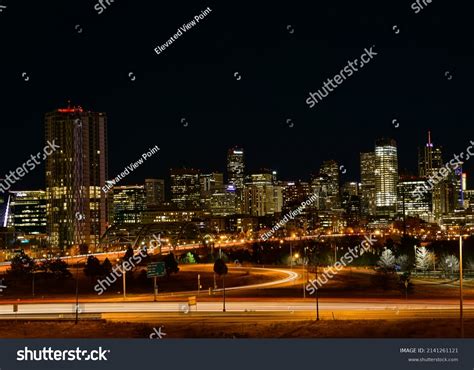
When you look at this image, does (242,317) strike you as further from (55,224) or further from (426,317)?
(55,224)

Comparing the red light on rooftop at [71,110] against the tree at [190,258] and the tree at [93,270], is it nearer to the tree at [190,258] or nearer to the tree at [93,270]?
the tree at [190,258]

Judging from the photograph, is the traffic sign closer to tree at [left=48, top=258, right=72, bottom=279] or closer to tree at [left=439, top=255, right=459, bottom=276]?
tree at [left=48, top=258, right=72, bottom=279]

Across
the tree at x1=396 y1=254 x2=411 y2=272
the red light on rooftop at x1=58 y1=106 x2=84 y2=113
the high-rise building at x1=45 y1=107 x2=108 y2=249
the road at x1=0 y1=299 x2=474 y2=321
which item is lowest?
the road at x1=0 y1=299 x2=474 y2=321

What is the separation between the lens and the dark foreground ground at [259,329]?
100 feet

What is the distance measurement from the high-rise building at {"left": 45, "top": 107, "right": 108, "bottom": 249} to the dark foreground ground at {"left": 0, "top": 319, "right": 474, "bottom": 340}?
489 ft

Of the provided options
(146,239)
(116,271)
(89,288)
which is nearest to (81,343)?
(89,288)

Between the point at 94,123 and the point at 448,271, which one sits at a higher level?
the point at 94,123

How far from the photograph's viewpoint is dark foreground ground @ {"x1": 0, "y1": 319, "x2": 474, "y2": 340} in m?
30.6

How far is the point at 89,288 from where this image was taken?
206ft

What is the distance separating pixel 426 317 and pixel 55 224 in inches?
6325

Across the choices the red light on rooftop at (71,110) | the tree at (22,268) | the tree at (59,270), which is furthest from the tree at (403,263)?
the red light on rooftop at (71,110)

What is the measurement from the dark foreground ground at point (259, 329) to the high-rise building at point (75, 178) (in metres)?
149

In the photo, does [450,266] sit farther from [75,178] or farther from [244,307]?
[75,178]

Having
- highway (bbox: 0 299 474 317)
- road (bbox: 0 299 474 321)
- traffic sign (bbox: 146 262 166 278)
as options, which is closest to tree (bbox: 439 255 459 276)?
road (bbox: 0 299 474 321)
